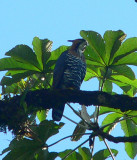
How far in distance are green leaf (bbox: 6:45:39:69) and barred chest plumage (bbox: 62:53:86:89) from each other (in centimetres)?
104

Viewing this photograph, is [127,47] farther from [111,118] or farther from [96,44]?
[111,118]

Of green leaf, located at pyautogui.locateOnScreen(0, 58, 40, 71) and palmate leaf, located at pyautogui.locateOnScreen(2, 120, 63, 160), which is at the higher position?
green leaf, located at pyautogui.locateOnScreen(0, 58, 40, 71)

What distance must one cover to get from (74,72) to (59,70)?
12.3 inches

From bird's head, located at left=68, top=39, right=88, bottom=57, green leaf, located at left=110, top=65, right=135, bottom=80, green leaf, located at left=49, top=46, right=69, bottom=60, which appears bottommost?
green leaf, located at left=110, top=65, right=135, bottom=80

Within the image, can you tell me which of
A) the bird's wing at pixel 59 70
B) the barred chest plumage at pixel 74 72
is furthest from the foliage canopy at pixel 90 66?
the barred chest plumage at pixel 74 72

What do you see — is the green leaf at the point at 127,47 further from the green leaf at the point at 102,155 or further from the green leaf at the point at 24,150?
the green leaf at the point at 24,150

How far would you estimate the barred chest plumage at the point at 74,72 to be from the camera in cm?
576

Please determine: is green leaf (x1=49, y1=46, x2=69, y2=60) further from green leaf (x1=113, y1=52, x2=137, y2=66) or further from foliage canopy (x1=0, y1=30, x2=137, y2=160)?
green leaf (x1=113, y1=52, x2=137, y2=66)

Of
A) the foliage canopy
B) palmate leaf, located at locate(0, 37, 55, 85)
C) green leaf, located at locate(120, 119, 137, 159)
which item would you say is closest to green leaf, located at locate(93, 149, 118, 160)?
the foliage canopy

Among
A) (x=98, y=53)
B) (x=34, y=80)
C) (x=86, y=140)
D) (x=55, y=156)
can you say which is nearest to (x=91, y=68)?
(x=98, y=53)

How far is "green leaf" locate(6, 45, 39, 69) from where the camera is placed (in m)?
4.79

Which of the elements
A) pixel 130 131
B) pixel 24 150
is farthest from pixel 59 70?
pixel 24 150

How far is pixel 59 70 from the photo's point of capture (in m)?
5.61

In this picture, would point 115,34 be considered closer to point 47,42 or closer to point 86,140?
point 47,42
